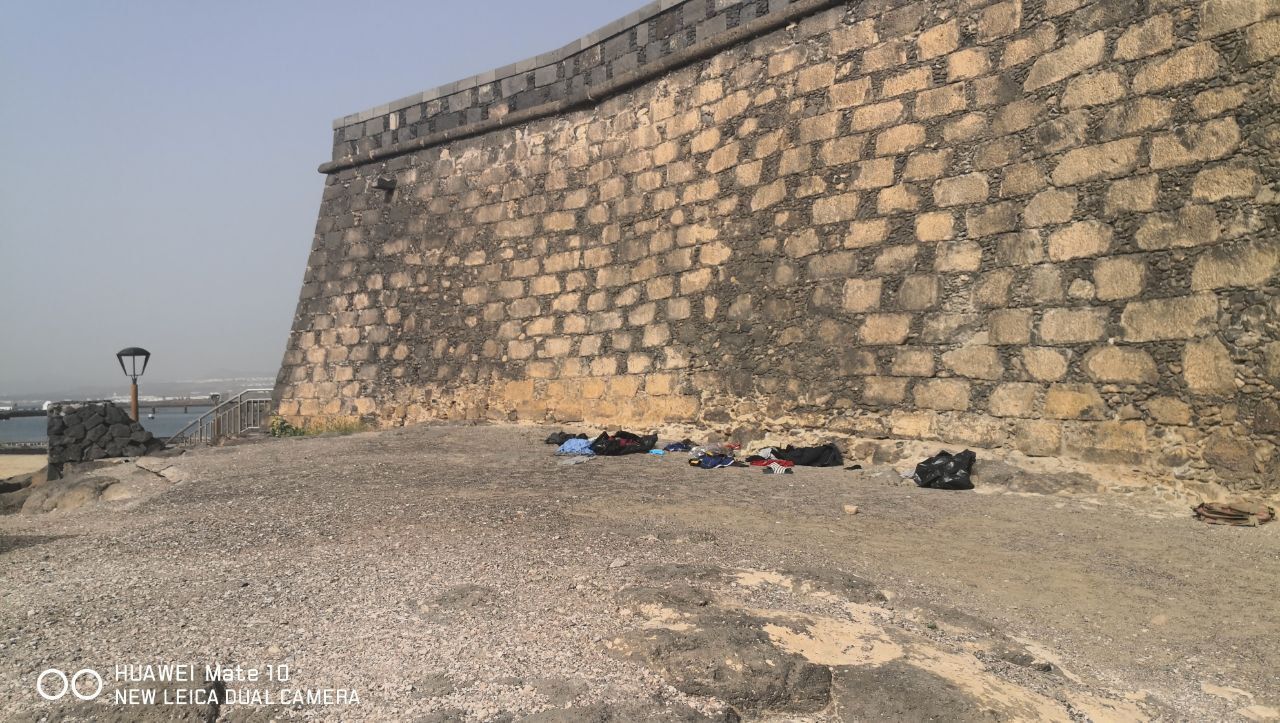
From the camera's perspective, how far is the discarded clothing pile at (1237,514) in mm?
4406

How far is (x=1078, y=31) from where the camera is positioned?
18.4 ft

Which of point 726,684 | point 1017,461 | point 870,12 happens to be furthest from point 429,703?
point 870,12

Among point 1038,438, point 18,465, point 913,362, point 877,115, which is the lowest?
point 18,465

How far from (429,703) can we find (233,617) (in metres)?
1.23

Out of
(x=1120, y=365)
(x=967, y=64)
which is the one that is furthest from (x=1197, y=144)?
(x=967, y=64)

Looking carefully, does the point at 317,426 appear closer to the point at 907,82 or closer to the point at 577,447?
the point at 577,447

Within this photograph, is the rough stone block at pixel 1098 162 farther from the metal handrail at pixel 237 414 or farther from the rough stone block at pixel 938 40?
the metal handrail at pixel 237 414

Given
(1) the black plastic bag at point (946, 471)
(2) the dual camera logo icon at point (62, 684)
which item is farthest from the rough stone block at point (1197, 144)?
(2) the dual camera logo icon at point (62, 684)

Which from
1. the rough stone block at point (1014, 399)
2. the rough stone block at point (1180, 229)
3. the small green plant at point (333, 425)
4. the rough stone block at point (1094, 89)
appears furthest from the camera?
the small green plant at point (333, 425)

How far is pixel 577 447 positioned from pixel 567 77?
4761mm

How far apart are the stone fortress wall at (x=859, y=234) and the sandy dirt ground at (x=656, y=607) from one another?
0.88 m

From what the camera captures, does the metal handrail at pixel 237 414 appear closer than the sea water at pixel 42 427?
Yes

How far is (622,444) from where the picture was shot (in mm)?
7672

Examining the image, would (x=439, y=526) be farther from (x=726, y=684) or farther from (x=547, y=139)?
(x=547, y=139)
